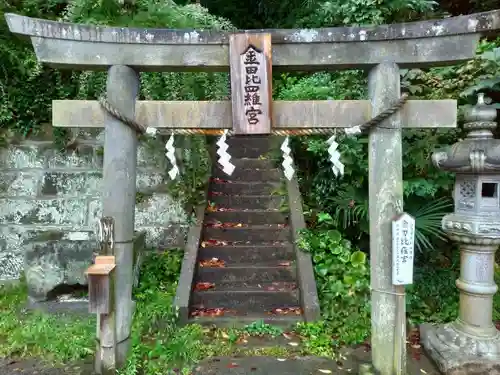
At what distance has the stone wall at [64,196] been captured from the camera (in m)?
5.80

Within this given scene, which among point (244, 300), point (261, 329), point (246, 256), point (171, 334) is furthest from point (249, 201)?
point (171, 334)

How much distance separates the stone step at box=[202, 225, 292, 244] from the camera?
550 cm

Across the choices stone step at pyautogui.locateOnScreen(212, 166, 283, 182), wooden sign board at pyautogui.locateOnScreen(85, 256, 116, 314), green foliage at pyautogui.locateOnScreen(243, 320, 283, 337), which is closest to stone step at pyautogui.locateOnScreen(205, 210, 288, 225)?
stone step at pyautogui.locateOnScreen(212, 166, 283, 182)

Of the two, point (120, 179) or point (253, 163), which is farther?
point (253, 163)

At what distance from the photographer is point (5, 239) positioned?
19.0 feet

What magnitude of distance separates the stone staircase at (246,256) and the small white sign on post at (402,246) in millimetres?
1617

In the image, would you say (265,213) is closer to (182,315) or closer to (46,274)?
(182,315)

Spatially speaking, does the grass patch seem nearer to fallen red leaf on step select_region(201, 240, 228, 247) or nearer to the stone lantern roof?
fallen red leaf on step select_region(201, 240, 228, 247)

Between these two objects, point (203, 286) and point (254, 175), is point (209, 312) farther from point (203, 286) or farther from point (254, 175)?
point (254, 175)

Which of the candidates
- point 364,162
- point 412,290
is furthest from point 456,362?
point 364,162

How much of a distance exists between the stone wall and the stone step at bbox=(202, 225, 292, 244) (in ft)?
1.97

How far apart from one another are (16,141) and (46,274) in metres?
2.38

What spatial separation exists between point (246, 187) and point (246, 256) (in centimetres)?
146

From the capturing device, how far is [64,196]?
5871mm
